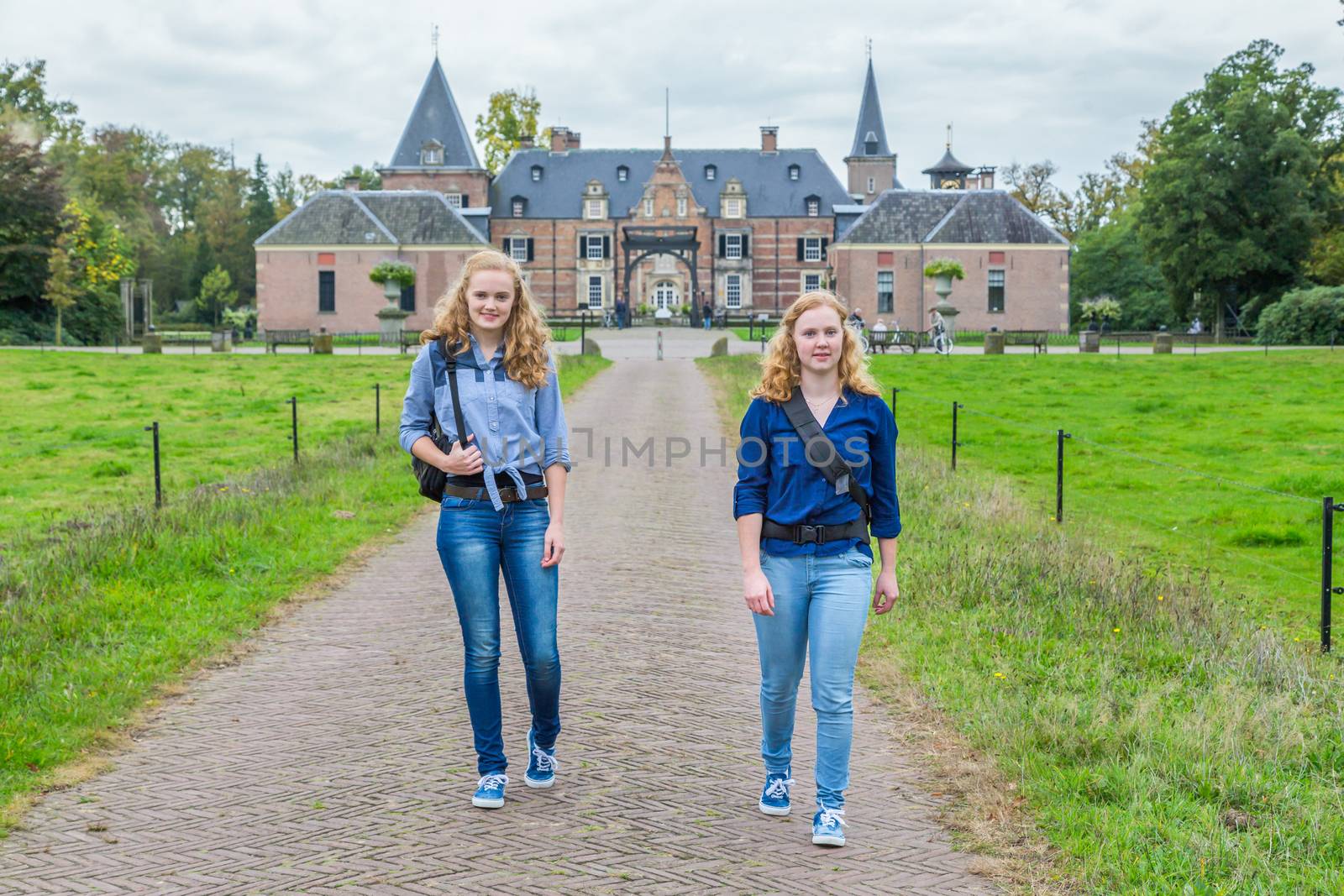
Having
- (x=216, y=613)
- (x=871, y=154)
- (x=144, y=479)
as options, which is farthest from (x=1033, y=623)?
(x=871, y=154)

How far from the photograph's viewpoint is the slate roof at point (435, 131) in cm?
6362

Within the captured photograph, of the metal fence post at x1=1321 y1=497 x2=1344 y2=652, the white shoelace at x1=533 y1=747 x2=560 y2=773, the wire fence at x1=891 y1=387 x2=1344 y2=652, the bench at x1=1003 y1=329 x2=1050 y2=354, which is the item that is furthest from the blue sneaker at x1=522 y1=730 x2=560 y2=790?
the bench at x1=1003 y1=329 x2=1050 y2=354

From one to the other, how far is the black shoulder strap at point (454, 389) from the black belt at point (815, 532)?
1.08 metres

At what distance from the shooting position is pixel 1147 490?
13742mm

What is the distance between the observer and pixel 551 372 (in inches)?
173

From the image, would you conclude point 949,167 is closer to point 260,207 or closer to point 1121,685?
point 260,207

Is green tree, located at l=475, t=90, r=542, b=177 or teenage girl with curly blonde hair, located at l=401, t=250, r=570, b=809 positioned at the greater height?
green tree, located at l=475, t=90, r=542, b=177

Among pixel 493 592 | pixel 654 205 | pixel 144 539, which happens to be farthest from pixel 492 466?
pixel 654 205

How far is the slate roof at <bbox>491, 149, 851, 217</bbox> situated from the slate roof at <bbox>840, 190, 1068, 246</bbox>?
7.47 m

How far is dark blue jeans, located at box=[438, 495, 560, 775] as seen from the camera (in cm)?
421

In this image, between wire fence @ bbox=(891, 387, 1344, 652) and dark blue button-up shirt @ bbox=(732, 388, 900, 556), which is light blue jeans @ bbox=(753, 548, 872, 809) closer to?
dark blue button-up shirt @ bbox=(732, 388, 900, 556)

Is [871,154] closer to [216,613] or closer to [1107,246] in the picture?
[1107,246]

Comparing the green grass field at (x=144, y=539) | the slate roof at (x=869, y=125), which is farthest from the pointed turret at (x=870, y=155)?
the green grass field at (x=144, y=539)

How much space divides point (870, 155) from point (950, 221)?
1392 centimetres
